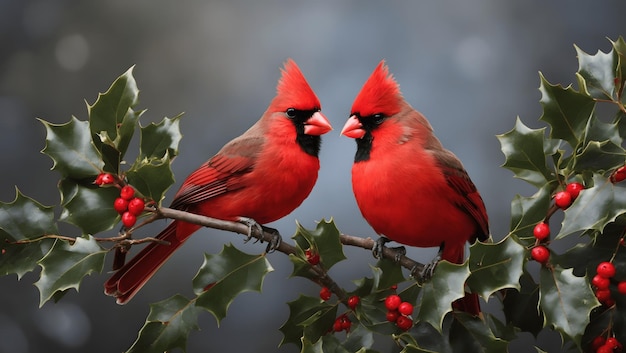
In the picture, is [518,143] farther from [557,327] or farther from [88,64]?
[88,64]

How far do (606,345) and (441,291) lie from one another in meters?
0.34

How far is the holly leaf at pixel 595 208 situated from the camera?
3.51 ft

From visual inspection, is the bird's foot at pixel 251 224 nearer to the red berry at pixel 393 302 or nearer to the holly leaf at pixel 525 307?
the red berry at pixel 393 302

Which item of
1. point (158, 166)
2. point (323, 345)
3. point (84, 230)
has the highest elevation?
point (158, 166)

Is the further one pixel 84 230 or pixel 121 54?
pixel 121 54

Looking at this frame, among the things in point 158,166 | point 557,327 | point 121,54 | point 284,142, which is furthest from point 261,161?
point 121,54

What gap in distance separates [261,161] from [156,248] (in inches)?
10.5

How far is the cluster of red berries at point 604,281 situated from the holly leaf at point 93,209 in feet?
2.54

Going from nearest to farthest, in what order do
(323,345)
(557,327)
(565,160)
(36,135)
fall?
(557,327), (323,345), (565,160), (36,135)

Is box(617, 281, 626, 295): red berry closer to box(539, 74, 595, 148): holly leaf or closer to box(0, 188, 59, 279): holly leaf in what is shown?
box(539, 74, 595, 148): holly leaf

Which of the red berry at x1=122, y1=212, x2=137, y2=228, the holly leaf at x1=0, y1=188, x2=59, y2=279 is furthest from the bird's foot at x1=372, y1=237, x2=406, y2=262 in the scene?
the holly leaf at x1=0, y1=188, x2=59, y2=279

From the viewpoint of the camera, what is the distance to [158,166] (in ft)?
3.67

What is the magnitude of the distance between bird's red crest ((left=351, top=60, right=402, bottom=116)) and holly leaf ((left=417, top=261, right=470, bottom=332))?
1.06ft

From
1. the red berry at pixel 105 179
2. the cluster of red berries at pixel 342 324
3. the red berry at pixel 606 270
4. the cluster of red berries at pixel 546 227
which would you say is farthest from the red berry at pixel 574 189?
the red berry at pixel 105 179
